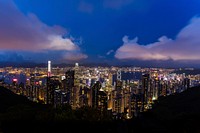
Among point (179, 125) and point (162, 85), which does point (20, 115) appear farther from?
point (162, 85)

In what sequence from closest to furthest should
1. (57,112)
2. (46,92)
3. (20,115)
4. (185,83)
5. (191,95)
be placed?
(20,115) → (57,112) → (191,95) → (46,92) → (185,83)

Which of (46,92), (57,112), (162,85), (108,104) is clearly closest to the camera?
(57,112)

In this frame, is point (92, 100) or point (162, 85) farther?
point (162, 85)

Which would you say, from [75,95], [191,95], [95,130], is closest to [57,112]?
[95,130]

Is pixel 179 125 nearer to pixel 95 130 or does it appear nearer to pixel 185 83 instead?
pixel 95 130

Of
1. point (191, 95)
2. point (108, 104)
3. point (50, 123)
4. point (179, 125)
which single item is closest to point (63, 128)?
point (50, 123)

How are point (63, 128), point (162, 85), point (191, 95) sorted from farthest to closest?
point (162, 85), point (191, 95), point (63, 128)

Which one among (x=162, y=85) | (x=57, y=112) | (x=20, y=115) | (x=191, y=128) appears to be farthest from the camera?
(x=162, y=85)

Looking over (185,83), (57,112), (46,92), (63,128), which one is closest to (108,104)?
(46,92)

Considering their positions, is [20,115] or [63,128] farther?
[20,115]
